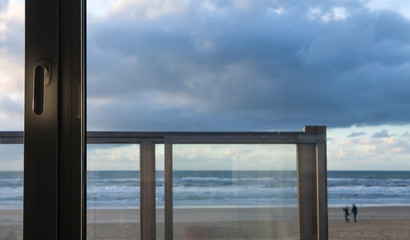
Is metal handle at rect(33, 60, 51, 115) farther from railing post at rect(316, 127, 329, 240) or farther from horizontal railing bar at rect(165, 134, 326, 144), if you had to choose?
railing post at rect(316, 127, 329, 240)

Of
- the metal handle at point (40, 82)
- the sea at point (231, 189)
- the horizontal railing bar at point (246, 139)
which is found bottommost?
the sea at point (231, 189)

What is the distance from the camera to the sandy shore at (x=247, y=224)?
3.76ft

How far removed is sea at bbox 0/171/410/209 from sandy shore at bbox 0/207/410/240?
0.03m

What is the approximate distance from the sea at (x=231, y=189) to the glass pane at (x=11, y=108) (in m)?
0.22

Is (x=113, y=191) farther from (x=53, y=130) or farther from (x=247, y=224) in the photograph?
(x=247, y=224)

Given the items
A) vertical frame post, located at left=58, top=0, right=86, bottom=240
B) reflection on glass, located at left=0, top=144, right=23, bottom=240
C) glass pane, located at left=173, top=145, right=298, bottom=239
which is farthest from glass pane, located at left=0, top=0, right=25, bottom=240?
glass pane, located at left=173, top=145, right=298, bottom=239

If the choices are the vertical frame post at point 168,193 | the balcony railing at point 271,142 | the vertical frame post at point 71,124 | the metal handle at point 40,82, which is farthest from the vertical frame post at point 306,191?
the metal handle at point 40,82

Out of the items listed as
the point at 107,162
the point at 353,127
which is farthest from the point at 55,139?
the point at 353,127

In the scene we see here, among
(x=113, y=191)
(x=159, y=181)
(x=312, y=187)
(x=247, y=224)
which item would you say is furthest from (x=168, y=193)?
(x=312, y=187)

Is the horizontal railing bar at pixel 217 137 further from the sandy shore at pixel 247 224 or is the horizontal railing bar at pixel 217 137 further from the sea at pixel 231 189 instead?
the sandy shore at pixel 247 224

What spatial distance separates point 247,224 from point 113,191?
1.57 feet

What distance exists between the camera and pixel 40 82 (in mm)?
997

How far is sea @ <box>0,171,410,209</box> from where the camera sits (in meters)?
1.14

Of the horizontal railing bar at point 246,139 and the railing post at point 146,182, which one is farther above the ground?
the horizontal railing bar at point 246,139
